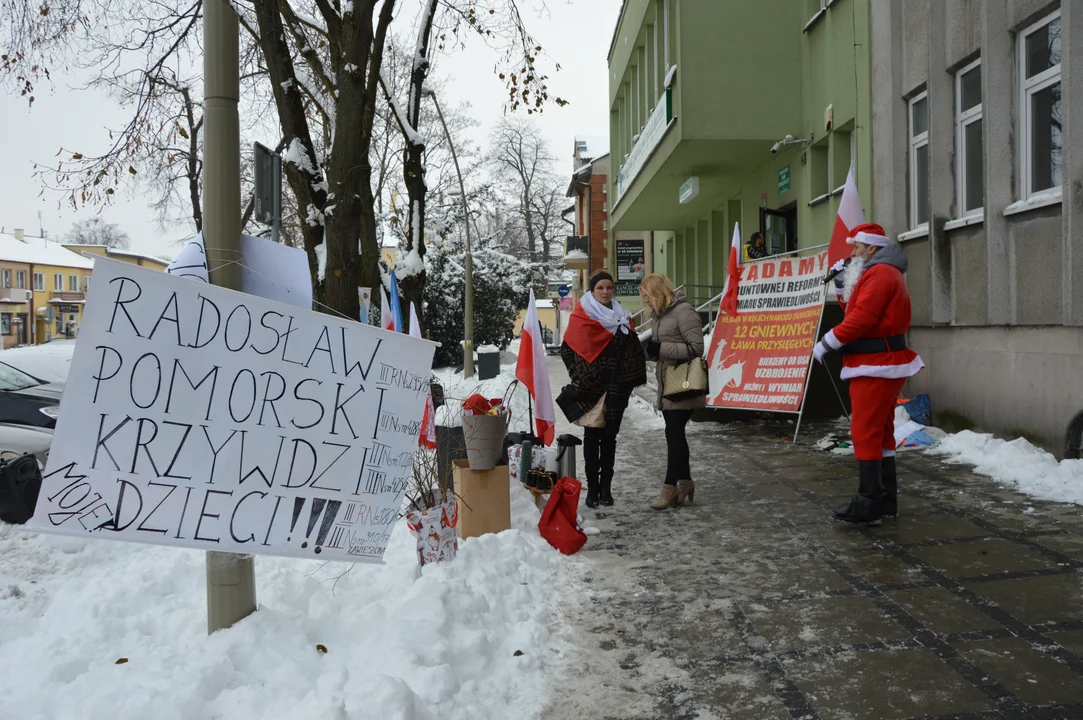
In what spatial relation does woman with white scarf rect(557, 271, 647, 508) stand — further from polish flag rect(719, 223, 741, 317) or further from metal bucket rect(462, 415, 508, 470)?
polish flag rect(719, 223, 741, 317)

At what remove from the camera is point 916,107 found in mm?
10500

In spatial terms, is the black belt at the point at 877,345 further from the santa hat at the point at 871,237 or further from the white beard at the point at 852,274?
the santa hat at the point at 871,237

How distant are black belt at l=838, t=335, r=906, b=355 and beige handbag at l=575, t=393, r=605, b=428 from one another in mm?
1785

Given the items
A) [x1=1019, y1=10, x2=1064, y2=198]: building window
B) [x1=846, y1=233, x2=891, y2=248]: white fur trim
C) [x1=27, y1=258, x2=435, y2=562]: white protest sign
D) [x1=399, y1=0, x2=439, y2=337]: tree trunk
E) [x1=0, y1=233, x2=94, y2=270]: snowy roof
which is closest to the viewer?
[x1=27, y1=258, x2=435, y2=562]: white protest sign

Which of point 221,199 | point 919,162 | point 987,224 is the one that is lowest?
point 221,199

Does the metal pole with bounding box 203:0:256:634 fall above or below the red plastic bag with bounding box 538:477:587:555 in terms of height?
above

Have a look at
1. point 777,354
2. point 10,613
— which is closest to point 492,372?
point 777,354

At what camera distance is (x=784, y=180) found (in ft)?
47.1

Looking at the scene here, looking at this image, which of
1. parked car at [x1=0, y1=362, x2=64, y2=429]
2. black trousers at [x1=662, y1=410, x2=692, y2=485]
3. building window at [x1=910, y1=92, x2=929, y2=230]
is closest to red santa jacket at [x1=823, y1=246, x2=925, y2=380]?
black trousers at [x1=662, y1=410, x2=692, y2=485]

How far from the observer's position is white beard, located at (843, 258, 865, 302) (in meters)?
5.78

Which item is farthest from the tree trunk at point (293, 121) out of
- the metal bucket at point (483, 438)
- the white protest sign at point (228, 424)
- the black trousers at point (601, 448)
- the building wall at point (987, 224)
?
the building wall at point (987, 224)

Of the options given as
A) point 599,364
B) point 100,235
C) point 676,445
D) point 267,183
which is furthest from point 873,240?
point 100,235

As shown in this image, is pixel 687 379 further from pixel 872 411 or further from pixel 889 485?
pixel 889 485

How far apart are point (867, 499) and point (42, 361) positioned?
9106 millimetres
